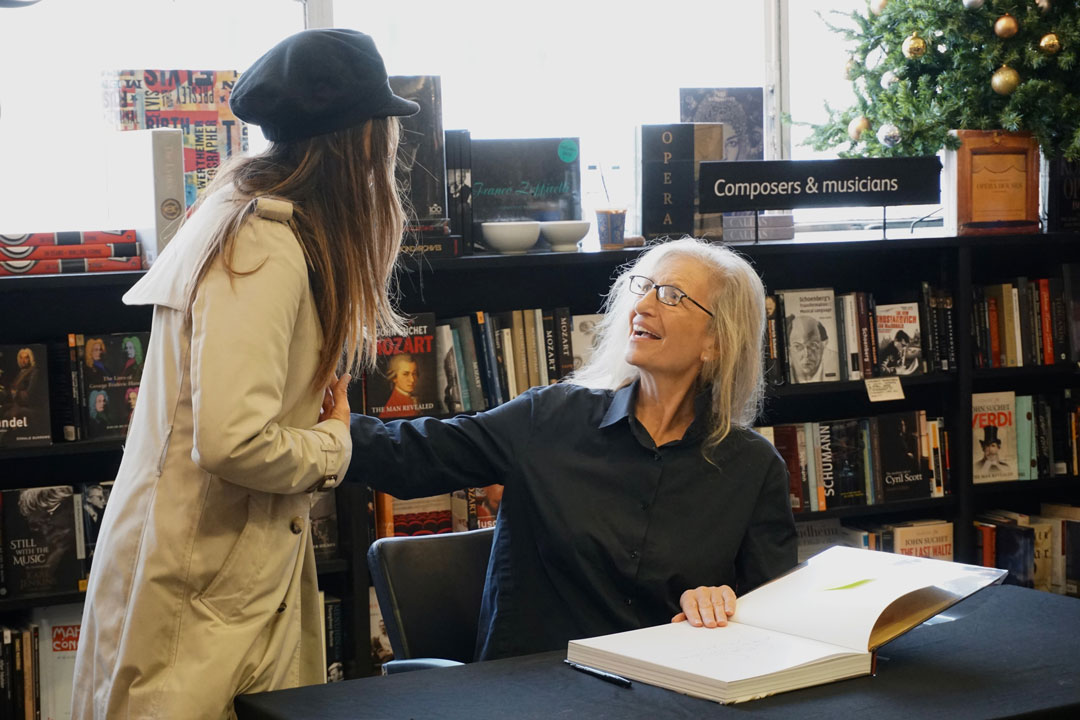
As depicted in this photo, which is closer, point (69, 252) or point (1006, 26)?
point (69, 252)

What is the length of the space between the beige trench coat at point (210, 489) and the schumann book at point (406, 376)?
4.15 ft

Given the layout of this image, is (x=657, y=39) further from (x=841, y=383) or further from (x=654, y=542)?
(x=654, y=542)

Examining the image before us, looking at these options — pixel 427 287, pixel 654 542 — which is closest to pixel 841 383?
pixel 427 287

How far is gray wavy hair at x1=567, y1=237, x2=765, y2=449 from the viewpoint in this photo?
2.02 m

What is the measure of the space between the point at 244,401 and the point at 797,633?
2.44 ft

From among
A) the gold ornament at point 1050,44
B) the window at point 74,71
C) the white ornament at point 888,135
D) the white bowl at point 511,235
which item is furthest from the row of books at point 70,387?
the gold ornament at point 1050,44

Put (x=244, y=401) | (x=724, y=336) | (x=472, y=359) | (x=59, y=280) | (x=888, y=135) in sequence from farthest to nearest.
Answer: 1. (x=888, y=135)
2. (x=472, y=359)
3. (x=59, y=280)
4. (x=724, y=336)
5. (x=244, y=401)

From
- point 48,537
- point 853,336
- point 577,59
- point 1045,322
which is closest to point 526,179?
point 577,59

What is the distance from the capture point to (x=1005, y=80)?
3059 millimetres

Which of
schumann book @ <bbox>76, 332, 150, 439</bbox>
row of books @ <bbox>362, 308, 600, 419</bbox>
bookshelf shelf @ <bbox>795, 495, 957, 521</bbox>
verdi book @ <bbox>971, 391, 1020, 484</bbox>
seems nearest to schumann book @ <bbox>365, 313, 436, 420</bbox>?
row of books @ <bbox>362, 308, 600, 419</bbox>

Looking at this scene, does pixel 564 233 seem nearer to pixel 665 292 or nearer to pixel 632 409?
pixel 665 292

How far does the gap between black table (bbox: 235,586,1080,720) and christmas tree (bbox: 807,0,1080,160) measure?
6.54 ft

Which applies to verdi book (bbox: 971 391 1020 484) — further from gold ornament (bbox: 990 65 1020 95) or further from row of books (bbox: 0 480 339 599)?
row of books (bbox: 0 480 339 599)

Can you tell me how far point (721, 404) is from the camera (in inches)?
78.6
